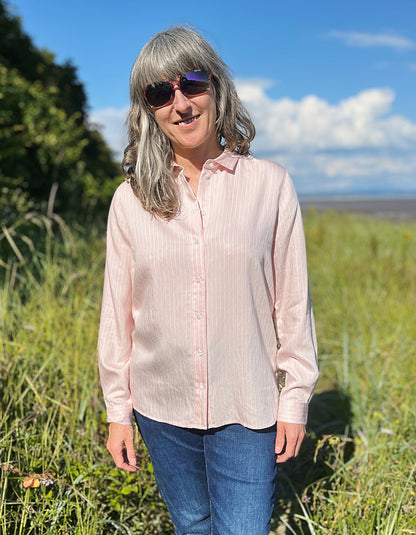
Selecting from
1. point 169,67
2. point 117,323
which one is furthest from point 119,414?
point 169,67

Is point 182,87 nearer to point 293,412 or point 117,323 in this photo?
point 117,323

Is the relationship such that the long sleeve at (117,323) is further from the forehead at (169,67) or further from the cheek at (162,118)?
the forehead at (169,67)

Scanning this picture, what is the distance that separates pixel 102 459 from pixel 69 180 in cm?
610

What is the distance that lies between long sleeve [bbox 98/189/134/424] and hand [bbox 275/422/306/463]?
1.65 feet

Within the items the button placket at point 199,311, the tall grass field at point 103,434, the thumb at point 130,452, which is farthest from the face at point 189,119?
the tall grass field at point 103,434

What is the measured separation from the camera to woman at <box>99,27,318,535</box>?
1.59 meters

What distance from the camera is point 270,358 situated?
5.49ft

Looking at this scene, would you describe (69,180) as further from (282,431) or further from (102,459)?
(282,431)

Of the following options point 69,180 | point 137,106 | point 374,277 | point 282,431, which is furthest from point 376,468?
point 69,180

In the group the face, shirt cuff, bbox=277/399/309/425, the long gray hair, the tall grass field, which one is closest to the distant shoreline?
the tall grass field

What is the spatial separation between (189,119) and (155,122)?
0.17m

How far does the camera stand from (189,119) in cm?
167

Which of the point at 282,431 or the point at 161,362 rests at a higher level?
the point at 161,362

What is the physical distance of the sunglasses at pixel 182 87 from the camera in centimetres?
163
